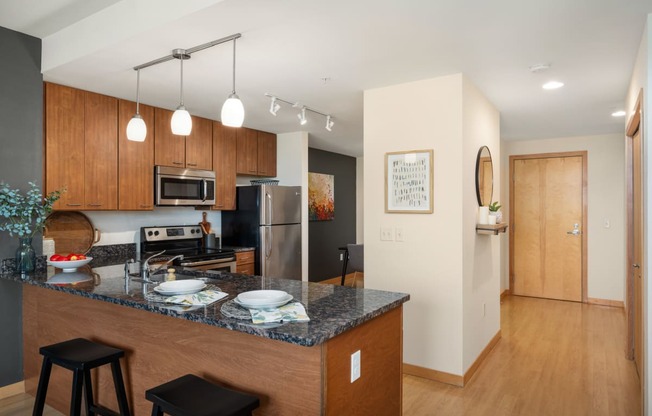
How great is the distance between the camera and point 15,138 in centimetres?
292

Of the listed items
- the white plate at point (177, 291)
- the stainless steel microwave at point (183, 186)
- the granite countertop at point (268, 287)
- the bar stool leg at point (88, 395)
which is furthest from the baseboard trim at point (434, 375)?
the stainless steel microwave at point (183, 186)

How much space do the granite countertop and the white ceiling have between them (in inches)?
55.2

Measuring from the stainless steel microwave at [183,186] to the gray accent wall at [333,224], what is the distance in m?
2.50

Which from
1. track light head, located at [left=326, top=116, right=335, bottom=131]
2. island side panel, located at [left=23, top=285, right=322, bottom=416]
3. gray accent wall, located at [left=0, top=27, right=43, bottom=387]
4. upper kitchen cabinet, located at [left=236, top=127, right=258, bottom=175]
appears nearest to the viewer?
island side panel, located at [left=23, top=285, right=322, bottom=416]

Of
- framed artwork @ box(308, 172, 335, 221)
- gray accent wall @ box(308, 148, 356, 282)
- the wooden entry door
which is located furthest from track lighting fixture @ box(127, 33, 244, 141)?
the wooden entry door

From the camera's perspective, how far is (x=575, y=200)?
19.1 feet

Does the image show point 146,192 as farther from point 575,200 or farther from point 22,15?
point 575,200

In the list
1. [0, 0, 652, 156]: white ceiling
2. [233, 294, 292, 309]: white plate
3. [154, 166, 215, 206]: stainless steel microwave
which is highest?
[0, 0, 652, 156]: white ceiling

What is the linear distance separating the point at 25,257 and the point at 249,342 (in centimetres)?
201

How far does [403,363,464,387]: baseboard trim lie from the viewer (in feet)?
10.2

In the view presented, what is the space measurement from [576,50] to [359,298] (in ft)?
6.79

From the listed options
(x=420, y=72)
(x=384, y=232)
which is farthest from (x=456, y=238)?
(x=420, y=72)

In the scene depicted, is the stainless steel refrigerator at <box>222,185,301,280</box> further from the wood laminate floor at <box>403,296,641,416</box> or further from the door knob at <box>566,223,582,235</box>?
the door knob at <box>566,223,582,235</box>

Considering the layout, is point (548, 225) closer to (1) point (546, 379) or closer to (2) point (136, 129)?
(1) point (546, 379)
